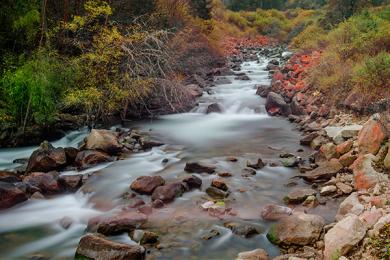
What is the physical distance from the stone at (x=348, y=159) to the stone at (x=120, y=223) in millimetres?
5106

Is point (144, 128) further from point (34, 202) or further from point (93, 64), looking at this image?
point (34, 202)

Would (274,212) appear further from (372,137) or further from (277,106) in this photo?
(277,106)

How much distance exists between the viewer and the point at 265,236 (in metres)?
7.61

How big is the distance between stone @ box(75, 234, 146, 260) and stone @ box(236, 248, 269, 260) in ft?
5.29

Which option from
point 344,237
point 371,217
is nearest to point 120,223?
point 344,237

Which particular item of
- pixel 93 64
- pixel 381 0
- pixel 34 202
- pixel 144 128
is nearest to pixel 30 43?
pixel 93 64

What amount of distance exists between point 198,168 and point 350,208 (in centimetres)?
435

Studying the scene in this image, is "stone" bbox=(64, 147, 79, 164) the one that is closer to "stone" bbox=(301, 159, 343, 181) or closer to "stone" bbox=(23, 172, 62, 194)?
"stone" bbox=(23, 172, 62, 194)

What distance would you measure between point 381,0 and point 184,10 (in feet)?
53.3

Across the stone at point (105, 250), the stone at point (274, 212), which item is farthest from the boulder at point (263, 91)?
the stone at point (105, 250)

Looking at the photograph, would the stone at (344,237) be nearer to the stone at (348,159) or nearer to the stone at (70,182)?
the stone at (348,159)

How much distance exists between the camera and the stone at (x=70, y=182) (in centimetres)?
1029

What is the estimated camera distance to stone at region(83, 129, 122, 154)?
41.3ft

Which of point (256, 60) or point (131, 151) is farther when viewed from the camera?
point (256, 60)
